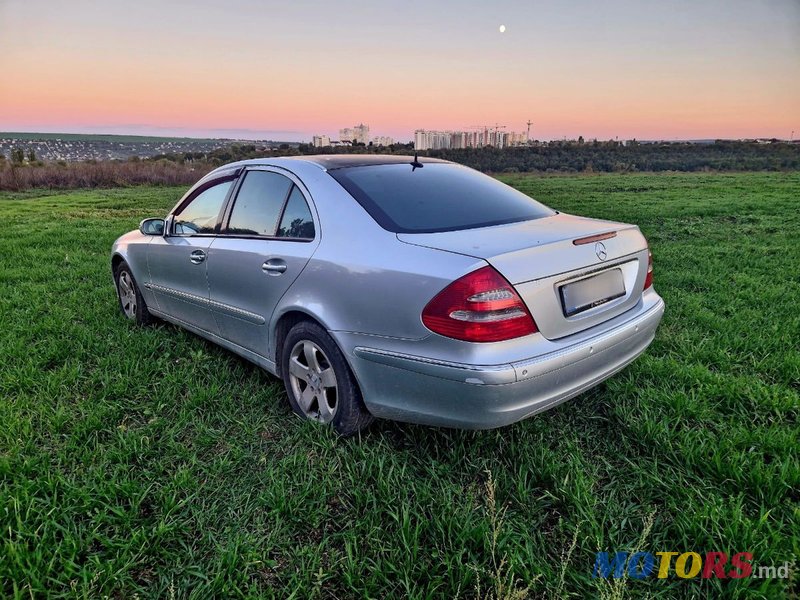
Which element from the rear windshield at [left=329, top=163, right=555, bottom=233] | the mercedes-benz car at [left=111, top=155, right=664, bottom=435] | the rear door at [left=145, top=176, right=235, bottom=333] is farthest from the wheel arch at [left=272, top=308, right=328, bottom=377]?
the rear door at [left=145, top=176, right=235, bottom=333]

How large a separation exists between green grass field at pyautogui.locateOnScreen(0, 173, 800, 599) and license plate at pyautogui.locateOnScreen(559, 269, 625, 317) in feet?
2.41

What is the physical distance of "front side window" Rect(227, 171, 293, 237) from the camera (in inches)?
125

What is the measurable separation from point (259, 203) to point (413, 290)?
1.54m

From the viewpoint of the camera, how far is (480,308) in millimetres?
2131

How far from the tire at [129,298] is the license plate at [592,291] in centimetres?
374

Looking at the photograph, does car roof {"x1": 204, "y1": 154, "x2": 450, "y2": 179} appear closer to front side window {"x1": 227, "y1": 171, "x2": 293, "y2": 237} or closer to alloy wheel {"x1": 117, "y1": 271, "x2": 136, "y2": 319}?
front side window {"x1": 227, "y1": 171, "x2": 293, "y2": 237}

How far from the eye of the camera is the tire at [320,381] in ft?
8.68

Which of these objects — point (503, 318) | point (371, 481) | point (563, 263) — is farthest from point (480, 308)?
point (371, 481)

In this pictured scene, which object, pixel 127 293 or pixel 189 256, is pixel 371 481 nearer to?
pixel 189 256

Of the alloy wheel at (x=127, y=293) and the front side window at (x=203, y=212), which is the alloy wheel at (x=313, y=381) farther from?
the alloy wheel at (x=127, y=293)

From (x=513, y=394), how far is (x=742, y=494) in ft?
3.44

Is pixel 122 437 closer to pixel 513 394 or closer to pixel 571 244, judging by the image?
pixel 513 394

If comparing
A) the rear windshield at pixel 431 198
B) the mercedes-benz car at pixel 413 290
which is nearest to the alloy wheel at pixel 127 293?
the mercedes-benz car at pixel 413 290

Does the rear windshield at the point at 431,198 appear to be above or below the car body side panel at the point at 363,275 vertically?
above
